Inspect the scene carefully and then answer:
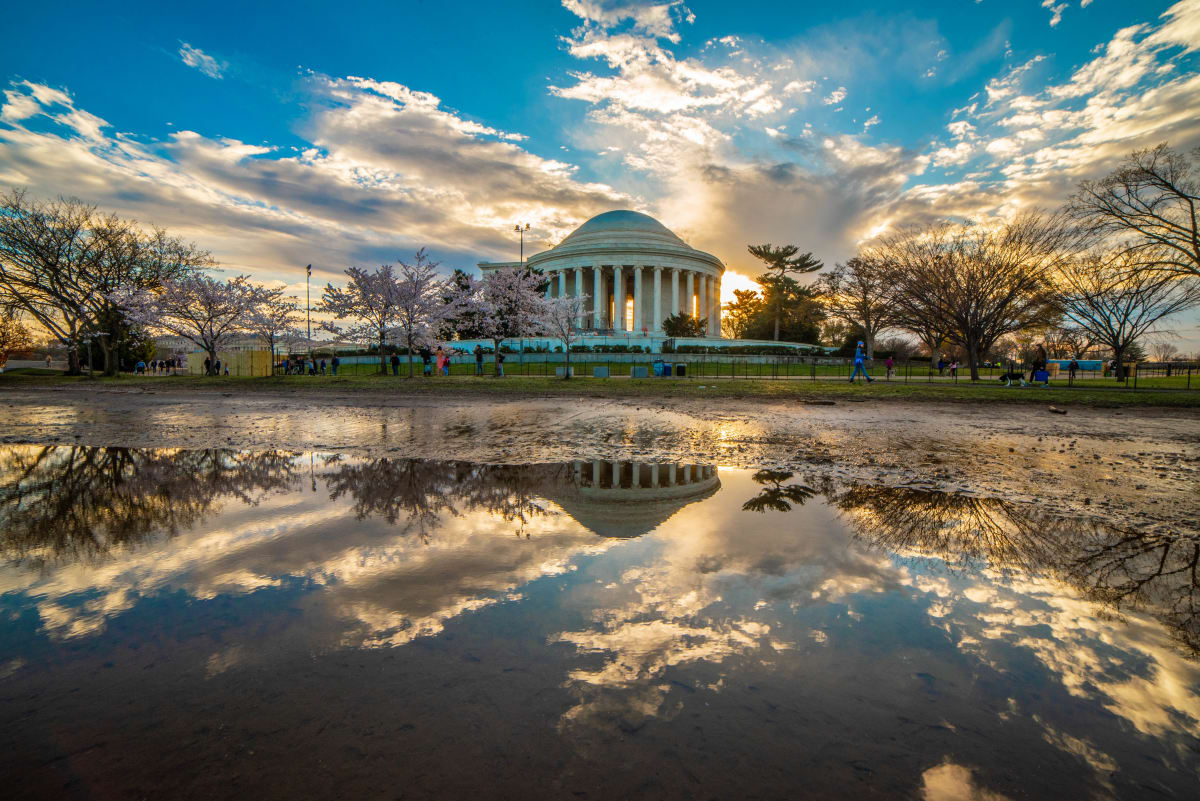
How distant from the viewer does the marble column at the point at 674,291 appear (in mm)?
66669

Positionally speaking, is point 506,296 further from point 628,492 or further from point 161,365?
point 161,365

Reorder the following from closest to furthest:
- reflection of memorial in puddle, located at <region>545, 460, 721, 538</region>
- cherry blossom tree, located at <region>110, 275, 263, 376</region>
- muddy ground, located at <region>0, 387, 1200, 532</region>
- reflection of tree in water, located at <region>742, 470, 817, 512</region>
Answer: reflection of memorial in puddle, located at <region>545, 460, 721, 538</region>, reflection of tree in water, located at <region>742, 470, 817, 512</region>, muddy ground, located at <region>0, 387, 1200, 532</region>, cherry blossom tree, located at <region>110, 275, 263, 376</region>

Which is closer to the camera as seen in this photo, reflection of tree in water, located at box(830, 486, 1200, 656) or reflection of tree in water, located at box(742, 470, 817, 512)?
reflection of tree in water, located at box(830, 486, 1200, 656)

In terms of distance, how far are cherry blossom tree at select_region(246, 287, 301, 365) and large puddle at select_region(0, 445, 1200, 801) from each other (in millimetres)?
34676

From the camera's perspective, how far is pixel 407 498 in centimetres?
521

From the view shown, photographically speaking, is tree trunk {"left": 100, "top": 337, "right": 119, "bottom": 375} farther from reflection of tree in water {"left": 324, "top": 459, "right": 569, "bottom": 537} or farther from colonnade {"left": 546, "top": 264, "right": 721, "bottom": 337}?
colonnade {"left": 546, "top": 264, "right": 721, "bottom": 337}

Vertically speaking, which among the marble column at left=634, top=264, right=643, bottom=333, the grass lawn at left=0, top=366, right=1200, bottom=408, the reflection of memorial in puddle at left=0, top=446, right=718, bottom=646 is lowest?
the reflection of memorial in puddle at left=0, top=446, right=718, bottom=646

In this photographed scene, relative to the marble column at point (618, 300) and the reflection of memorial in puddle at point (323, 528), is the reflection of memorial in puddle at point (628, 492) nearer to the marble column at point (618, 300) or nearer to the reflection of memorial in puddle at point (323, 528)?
the reflection of memorial in puddle at point (323, 528)

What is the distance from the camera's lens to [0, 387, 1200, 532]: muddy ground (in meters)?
6.18

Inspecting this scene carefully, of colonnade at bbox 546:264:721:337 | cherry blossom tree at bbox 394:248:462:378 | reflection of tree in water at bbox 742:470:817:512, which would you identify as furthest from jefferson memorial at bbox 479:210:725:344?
reflection of tree in water at bbox 742:470:817:512

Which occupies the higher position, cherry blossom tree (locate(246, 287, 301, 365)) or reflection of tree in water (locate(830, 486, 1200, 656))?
cherry blossom tree (locate(246, 287, 301, 365))

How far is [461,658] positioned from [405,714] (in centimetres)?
39

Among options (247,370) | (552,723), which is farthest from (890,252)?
(247,370)

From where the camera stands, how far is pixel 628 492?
5719 mm
